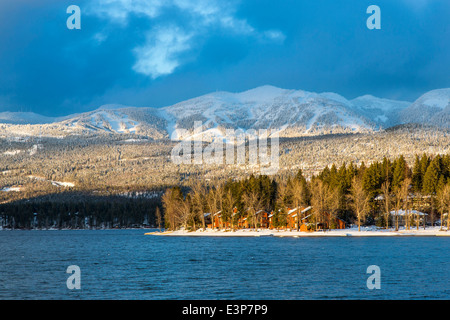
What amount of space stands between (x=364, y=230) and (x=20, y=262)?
8909 centimetres

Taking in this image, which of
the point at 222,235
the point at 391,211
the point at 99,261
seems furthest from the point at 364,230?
the point at 99,261

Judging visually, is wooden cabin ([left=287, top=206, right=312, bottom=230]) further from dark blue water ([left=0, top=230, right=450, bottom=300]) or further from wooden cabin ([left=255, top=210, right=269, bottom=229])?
dark blue water ([left=0, top=230, right=450, bottom=300])

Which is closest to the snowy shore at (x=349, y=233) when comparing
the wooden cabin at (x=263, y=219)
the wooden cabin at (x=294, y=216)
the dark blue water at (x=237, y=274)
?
the wooden cabin at (x=294, y=216)

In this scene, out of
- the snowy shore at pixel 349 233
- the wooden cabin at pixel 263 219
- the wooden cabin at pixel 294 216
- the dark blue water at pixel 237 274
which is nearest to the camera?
the dark blue water at pixel 237 274

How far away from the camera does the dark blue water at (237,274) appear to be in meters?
46.4

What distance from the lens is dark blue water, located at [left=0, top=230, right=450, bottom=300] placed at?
46406 millimetres

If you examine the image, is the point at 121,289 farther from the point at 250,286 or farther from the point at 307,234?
the point at 307,234

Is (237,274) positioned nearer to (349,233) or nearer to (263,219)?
(349,233)

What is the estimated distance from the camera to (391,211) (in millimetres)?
140375

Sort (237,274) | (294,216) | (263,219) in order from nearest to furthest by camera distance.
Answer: (237,274), (294,216), (263,219)

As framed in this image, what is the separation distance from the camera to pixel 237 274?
59.1 metres

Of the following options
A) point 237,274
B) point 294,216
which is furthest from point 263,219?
point 237,274

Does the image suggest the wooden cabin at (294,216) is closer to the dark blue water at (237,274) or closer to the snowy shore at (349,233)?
the snowy shore at (349,233)

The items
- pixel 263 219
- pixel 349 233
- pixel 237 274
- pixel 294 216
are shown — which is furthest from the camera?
pixel 263 219
